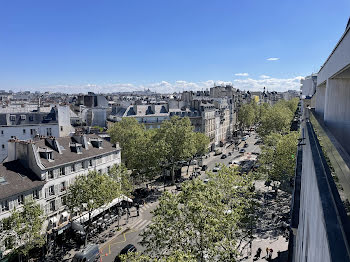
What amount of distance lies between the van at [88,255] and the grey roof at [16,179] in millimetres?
7201

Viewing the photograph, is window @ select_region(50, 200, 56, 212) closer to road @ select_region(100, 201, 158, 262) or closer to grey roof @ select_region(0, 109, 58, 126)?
road @ select_region(100, 201, 158, 262)

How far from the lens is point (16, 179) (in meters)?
23.5

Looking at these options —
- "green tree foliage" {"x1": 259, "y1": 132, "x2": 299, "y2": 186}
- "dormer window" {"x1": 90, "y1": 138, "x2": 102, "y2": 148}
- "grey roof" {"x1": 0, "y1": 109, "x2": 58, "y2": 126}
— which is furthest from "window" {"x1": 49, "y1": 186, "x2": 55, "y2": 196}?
"grey roof" {"x1": 0, "y1": 109, "x2": 58, "y2": 126}

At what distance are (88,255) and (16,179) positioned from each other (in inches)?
364

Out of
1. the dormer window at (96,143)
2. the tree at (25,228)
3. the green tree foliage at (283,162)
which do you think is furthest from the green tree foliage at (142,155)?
the tree at (25,228)

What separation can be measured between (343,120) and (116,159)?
87.9 ft

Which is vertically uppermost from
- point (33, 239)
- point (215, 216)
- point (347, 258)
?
point (347, 258)

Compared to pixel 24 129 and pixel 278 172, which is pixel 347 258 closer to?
Result: pixel 278 172

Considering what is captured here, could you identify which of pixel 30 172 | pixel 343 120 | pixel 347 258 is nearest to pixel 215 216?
pixel 343 120

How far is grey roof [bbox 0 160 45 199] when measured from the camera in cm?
2200

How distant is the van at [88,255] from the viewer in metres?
20.6

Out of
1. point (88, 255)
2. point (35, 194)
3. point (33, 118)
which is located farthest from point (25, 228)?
point (33, 118)

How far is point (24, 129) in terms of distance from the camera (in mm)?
44219

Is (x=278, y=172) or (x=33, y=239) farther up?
(x=278, y=172)
